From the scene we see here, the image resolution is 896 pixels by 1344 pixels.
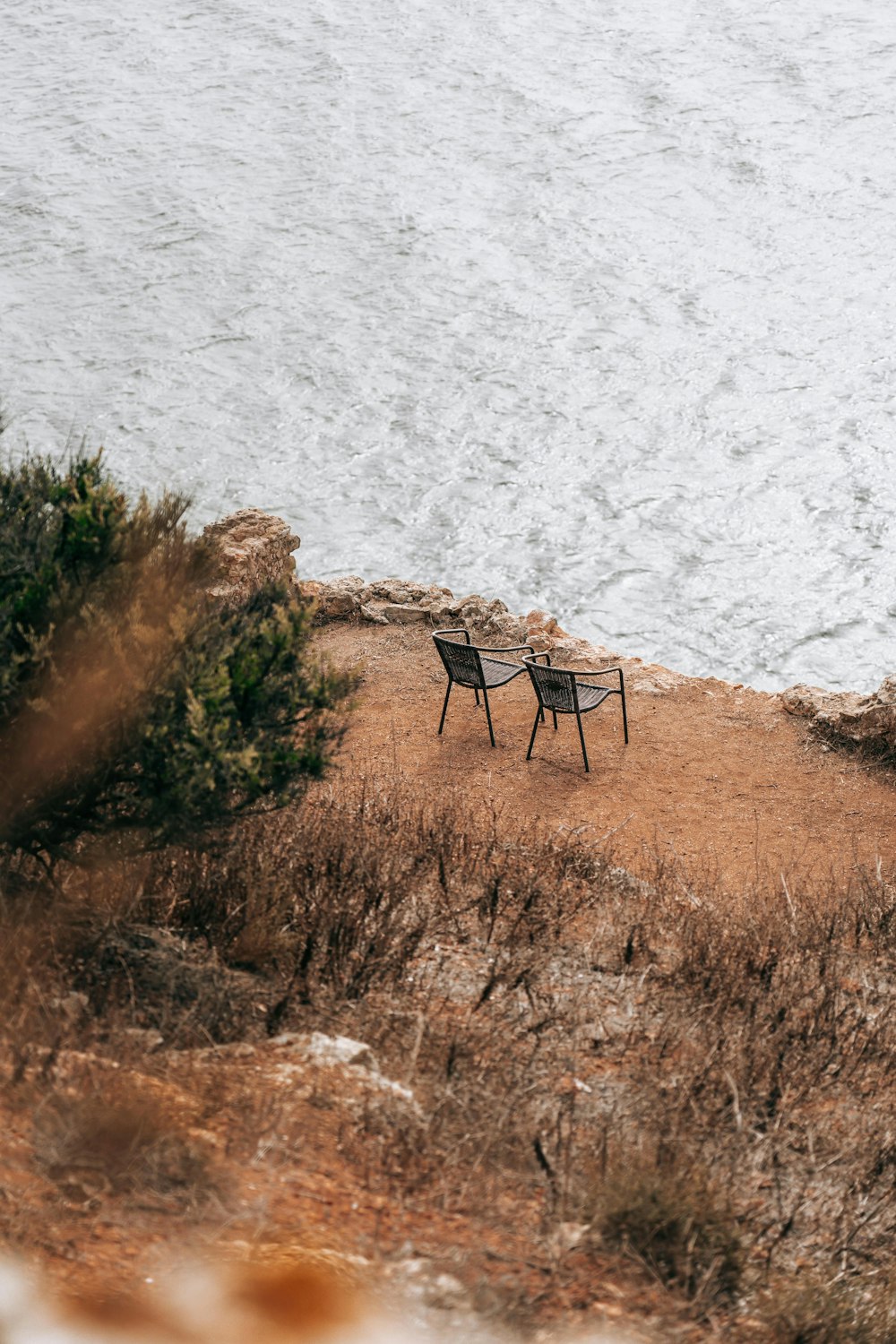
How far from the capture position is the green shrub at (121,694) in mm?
3623

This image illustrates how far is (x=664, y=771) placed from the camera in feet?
28.8

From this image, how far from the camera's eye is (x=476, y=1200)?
2.95 m

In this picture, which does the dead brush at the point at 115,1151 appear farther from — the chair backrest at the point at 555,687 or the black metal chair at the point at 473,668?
the black metal chair at the point at 473,668

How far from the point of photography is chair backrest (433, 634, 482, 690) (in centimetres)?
858

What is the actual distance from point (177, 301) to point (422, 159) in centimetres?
855

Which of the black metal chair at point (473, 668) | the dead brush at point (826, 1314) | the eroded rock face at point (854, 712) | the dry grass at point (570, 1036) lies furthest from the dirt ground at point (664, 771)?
the dead brush at point (826, 1314)

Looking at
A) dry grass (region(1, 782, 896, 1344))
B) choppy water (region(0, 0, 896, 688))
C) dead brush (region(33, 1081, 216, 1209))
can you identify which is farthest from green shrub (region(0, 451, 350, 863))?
choppy water (region(0, 0, 896, 688))

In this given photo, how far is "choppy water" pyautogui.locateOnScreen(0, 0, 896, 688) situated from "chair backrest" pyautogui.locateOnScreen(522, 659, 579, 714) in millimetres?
10019

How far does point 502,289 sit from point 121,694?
28.4 meters

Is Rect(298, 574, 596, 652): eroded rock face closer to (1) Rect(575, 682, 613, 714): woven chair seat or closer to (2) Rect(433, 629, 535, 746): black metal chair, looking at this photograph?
(2) Rect(433, 629, 535, 746): black metal chair

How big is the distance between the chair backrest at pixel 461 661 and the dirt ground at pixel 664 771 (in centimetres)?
52

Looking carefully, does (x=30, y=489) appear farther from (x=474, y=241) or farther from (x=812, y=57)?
(x=812, y=57)

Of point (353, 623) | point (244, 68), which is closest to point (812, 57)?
point (244, 68)

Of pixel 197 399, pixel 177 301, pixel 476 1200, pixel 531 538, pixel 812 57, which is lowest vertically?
pixel 476 1200
